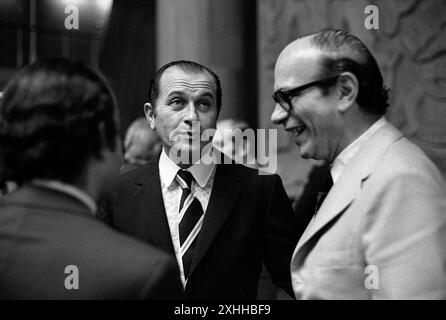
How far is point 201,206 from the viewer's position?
7.60 ft

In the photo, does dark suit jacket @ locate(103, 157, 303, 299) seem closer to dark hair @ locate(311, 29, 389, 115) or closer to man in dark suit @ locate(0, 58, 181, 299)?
dark hair @ locate(311, 29, 389, 115)

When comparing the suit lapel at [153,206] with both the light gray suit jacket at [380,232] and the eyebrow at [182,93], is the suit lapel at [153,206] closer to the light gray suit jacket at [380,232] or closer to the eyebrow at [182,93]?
the eyebrow at [182,93]

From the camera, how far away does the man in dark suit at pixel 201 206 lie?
2236 millimetres

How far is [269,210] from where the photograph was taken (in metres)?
2.38

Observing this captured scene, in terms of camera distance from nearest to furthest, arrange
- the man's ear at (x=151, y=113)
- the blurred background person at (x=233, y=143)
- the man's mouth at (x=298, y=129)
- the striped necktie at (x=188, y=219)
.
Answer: the man's mouth at (x=298, y=129) → the striped necktie at (x=188, y=219) → the man's ear at (x=151, y=113) → the blurred background person at (x=233, y=143)

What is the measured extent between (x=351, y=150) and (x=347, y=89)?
0.64 ft

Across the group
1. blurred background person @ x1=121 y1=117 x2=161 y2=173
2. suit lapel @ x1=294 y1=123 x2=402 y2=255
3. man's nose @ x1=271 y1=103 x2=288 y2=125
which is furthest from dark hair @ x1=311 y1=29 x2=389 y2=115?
blurred background person @ x1=121 y1=117 x2=161 y2=173

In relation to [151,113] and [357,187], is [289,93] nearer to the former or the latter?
[357,187]

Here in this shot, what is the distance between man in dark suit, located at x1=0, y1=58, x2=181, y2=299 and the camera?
1468 mm

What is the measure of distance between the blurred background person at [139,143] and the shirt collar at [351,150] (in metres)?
2.10

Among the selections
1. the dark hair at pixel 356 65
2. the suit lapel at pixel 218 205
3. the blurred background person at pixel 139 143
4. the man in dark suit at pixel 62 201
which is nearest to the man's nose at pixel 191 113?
the suit lapel at pixel 218 205
